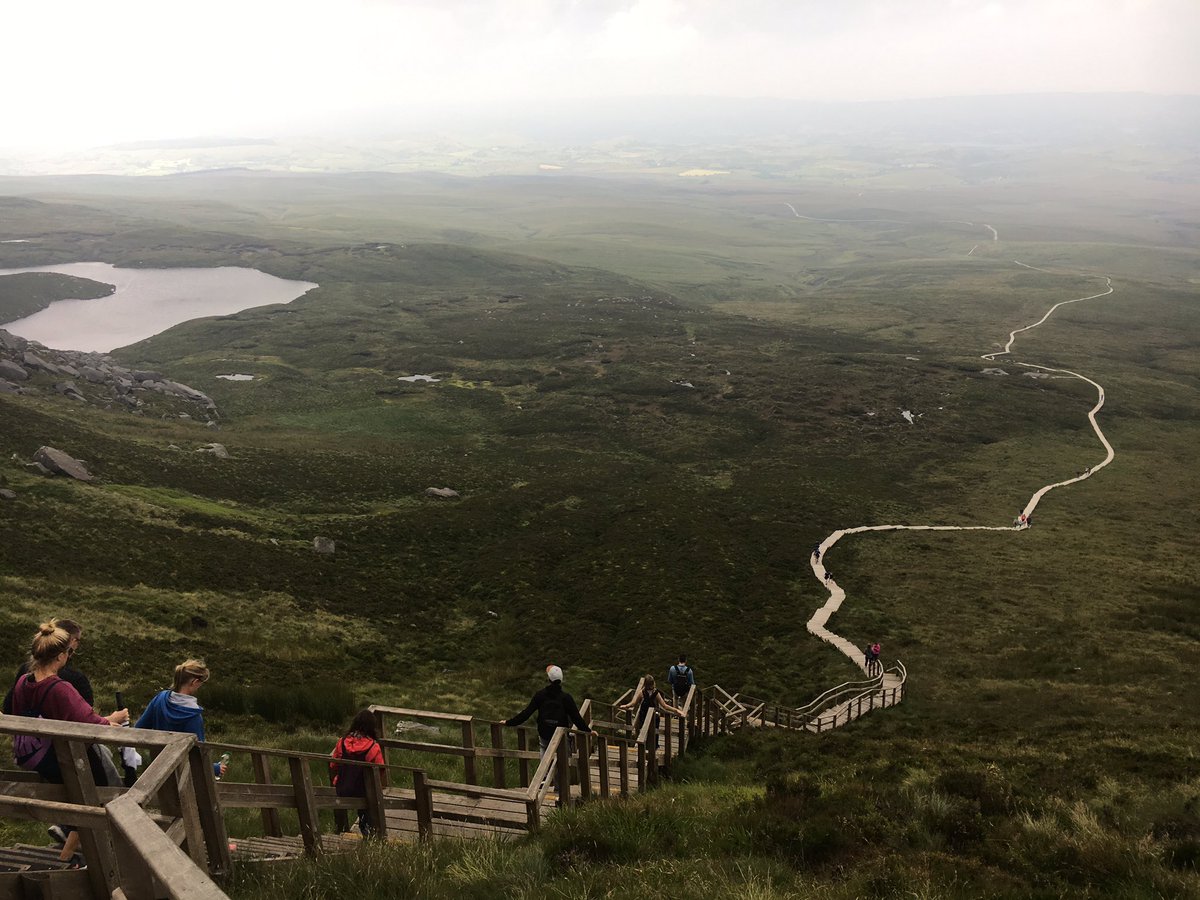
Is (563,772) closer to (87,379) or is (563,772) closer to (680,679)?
(680,679)

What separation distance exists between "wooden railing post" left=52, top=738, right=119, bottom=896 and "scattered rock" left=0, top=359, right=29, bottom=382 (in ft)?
266

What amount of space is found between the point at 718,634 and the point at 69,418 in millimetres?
53086

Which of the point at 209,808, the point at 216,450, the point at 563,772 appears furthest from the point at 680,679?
the point at 216,450

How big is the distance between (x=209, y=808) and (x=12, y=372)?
270 feet

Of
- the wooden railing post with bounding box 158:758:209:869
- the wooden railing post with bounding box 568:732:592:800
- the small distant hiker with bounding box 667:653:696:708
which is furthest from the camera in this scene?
the small distant hiker with bounding box 667:653:696:708

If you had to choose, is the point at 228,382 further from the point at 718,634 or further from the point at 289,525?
the point at 718,634

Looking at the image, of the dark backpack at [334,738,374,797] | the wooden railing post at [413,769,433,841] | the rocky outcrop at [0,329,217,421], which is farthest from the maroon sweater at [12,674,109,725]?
the rocky outcrop at [0,329,217,421]

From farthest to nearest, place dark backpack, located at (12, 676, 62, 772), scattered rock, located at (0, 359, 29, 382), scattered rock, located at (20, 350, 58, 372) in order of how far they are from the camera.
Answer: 1. scattered rock, located at (20, 350, 58, 372)
2. scattered rock, located at (0, 359, 29, 382)
3. dark backpack, located at (12, 676, 62, 772)

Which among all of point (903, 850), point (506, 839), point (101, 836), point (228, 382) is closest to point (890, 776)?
point (903, 850)

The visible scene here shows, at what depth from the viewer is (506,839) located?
9.85 m

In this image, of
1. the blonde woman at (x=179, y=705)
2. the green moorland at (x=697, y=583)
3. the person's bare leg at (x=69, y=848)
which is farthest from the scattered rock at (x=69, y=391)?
the person's bare leg at (x=69, y=848)

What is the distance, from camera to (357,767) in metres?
9.93

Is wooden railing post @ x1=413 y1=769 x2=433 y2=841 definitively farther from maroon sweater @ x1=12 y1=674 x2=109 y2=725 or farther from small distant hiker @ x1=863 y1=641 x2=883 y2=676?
small distant hiker @ x1=863 y1=641 x2=883 y2=676

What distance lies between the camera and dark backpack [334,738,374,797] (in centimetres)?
971
